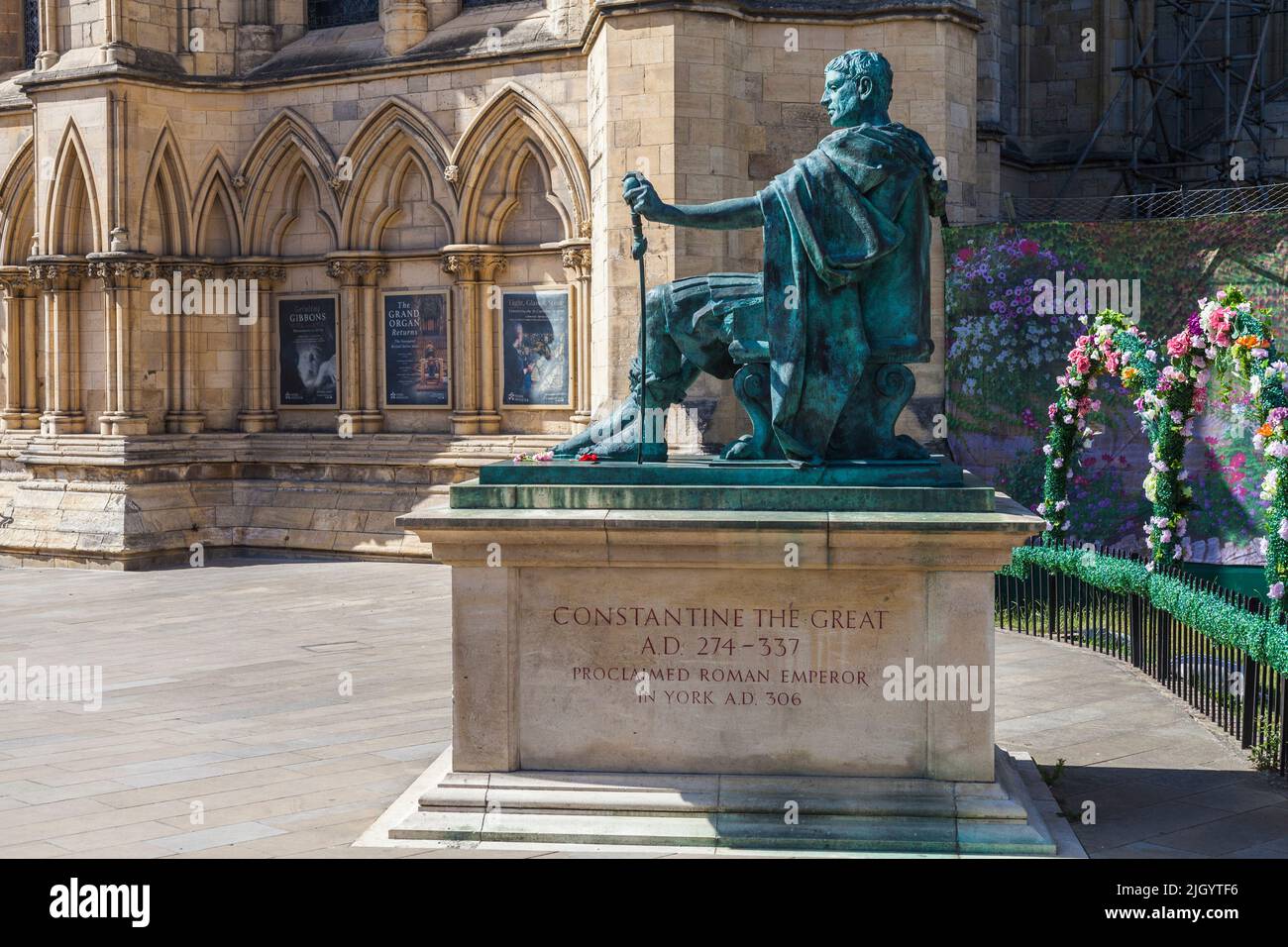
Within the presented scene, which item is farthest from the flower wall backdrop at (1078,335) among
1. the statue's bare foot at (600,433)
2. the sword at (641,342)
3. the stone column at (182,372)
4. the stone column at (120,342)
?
the stone column at (120,342)

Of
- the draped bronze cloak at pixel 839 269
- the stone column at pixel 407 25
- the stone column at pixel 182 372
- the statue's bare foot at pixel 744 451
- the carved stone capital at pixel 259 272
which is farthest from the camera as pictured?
the carved stone capital at pixel 259 272

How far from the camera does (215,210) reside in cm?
1855

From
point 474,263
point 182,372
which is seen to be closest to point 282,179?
point 182,372

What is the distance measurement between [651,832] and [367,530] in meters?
11.6

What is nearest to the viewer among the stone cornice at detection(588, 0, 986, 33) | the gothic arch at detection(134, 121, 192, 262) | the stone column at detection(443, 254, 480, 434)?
the stone cornice at detection(588, 0, 986, 33)

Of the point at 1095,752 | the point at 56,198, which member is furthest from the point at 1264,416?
the point at 56,198

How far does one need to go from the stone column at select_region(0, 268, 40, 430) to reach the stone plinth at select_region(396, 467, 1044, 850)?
578 inches

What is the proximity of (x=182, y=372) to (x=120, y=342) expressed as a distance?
0.80m

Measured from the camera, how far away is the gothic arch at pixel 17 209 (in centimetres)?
1955

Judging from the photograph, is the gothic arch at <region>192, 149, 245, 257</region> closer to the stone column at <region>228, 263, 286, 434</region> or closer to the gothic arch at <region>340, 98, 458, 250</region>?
the stone column at <region>228, 263, 286, 434</region>

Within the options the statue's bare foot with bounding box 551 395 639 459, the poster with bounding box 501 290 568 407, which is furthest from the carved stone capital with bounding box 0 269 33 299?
the statue's bare foot with bounding box 551 395 639 459

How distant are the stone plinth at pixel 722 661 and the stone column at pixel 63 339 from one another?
42.7ft

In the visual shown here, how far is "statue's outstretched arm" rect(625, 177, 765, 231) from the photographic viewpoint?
6472 millimetres

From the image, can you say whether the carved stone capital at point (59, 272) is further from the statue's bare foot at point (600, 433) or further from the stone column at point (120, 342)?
the statue's bare foot at point (600, 433)
